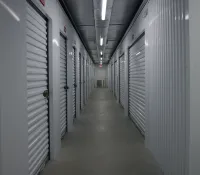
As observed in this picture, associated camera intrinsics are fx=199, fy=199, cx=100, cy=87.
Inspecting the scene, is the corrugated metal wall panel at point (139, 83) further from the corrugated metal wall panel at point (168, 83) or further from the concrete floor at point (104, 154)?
the corrugated metal wall panel at point (168, 83)

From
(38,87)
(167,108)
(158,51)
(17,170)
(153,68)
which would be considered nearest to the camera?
A: (17,170)

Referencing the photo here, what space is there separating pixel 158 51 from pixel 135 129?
298 cm

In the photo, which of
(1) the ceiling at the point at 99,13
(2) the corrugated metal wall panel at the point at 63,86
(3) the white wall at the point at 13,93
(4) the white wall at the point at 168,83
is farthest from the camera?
(2) the corrugated metal wall panel at the point at 63,86

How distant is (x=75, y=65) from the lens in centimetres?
693

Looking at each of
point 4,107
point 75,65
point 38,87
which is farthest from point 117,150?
point 75,65

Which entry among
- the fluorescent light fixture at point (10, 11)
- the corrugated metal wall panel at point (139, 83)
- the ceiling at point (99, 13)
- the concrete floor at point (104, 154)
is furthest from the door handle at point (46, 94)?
the corrugated metal wall panel at point (139, 83)

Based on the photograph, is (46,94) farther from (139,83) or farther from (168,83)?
(139,83)

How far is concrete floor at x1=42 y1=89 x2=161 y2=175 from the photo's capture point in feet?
10.4

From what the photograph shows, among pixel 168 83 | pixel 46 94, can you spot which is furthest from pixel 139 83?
pixel 46 94

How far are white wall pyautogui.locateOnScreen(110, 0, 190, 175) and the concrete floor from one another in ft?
1.08

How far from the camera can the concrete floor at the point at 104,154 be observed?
10.4 ft

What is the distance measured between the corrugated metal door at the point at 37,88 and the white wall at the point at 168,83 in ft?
6.28

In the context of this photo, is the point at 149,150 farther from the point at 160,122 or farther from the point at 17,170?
the point at 17,170

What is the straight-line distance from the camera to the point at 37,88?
3.05 metres
